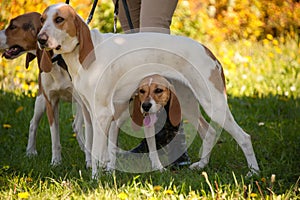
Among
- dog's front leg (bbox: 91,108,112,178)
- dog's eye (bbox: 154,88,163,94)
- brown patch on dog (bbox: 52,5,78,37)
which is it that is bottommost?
dog's front leg (bbox: 91,108,112,178)

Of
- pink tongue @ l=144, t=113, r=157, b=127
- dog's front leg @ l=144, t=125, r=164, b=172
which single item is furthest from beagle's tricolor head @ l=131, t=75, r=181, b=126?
dog's front leg @ l=144, t=125, r=164, b=172

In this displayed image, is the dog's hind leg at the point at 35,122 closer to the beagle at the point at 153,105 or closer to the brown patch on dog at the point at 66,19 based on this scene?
the beagle at the point at 153,105

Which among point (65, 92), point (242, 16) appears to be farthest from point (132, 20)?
point (242, 16)

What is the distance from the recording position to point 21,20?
415 centimetres

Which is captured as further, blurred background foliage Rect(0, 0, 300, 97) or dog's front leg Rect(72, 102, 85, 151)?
blurred background foliage Rect(0, 0, 300, 97)

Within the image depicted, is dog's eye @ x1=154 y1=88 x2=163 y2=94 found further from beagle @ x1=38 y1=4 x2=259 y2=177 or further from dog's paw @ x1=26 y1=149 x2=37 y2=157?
dog's paw @ x1=26 y1=149 x2=37 y2=157

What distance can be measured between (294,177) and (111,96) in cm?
130

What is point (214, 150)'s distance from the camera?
14.7ft

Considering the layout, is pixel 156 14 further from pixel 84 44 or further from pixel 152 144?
pixel 152 144

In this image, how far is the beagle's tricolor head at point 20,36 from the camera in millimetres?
4121

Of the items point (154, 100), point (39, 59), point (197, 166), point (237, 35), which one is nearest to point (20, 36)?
point (39, 59)

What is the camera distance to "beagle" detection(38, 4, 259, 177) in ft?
11.7

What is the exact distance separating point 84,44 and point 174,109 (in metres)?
0.82

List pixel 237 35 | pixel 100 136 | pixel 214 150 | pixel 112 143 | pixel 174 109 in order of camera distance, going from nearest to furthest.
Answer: pixel 100 136 → pixel 174 109 → pixel 112 143 → pixel 214 150 → pixel 237 35
